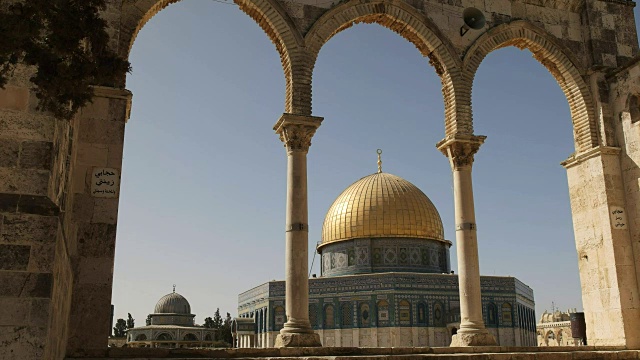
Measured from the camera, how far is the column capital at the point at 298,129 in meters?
10.2

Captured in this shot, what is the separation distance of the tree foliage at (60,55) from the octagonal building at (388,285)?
24.0 meters

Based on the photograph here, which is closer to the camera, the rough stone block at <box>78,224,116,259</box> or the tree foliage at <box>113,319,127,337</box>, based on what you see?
the rough stone block at <box>78,224,116,259</box>

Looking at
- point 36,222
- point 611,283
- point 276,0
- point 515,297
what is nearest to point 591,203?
point 611,283

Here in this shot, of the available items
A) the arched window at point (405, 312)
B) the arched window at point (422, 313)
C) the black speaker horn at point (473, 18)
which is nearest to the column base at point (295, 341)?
the black speaker horn at point (473, 18)

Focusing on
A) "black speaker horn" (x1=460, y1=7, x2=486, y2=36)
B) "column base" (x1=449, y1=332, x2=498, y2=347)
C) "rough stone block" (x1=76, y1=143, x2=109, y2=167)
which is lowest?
"column base" (x1=449, y1=332, x2=498, y2=347)

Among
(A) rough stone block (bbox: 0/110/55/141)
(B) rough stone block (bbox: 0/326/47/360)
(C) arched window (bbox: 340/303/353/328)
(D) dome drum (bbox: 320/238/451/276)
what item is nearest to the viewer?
(B) rough stone block (bbox: 0/326/47/360)

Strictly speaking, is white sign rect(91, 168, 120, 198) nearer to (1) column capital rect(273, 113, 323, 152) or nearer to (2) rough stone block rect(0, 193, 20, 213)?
(1) column capital rect(273, 113, 323, 152)

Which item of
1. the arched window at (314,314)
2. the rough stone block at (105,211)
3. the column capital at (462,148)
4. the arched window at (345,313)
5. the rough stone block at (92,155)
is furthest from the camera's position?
the arched window at (314,314)

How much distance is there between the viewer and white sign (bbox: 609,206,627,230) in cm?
1124

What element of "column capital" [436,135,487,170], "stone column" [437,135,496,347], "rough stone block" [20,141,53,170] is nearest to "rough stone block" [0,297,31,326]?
"rough stone block" [20,141,53,170]

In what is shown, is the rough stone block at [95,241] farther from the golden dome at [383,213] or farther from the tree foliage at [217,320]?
the tree foliage at [217,320]

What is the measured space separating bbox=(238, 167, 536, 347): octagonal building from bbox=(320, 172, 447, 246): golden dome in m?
0.05

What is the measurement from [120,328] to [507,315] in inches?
1410

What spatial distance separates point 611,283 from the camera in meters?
11.1
